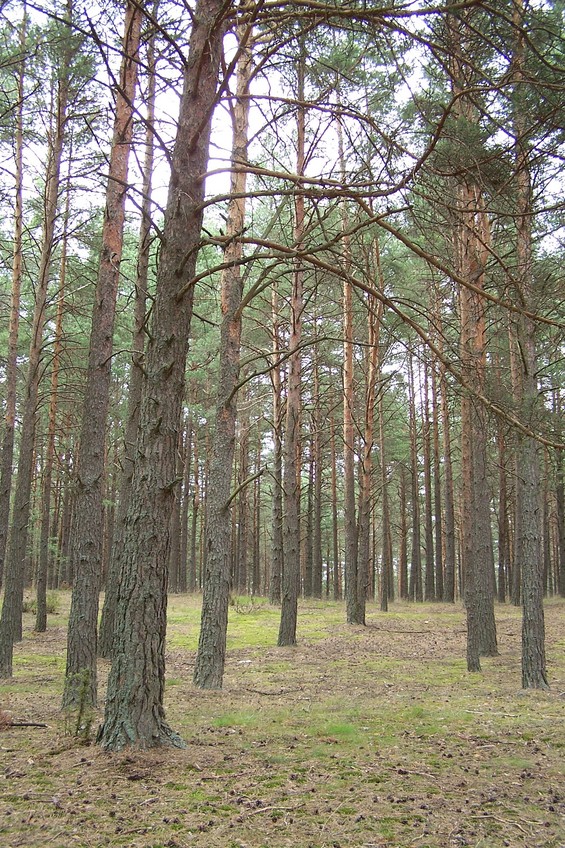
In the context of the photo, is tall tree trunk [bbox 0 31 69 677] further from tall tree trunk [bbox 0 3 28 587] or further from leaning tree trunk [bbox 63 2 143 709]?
leaning tree trunk [bbox 63 2 143 709]

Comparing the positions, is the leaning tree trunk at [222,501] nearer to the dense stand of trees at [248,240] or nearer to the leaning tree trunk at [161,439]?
the dense stand of trees at [248,240]

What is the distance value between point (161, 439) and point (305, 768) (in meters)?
2.64

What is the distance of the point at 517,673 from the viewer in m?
9.63

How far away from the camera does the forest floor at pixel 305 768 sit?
331 centimetres

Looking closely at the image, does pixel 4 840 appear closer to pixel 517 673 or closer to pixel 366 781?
pixel 366 781

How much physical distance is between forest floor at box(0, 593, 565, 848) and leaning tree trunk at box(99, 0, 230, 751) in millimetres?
343

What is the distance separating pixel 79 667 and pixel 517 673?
6.77 m

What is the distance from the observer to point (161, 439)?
448cm

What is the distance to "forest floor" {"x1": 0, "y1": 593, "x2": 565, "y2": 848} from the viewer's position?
130 inches

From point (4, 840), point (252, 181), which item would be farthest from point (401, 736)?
point (252, 181)

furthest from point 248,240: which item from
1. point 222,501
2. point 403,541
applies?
point 403,541

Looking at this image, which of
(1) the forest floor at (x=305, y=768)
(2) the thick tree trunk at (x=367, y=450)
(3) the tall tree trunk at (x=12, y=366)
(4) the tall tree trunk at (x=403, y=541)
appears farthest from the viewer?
(4) the tall tree trunk at (x=403, y=541)

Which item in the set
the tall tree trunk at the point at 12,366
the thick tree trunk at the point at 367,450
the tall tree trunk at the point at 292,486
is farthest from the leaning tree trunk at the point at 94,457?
the thick tree trunk at the point at 367,450

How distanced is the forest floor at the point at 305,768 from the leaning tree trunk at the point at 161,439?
343mm
